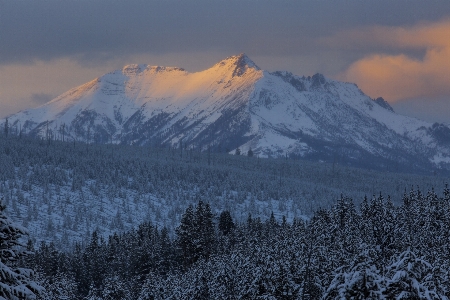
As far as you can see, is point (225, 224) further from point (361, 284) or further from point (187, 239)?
point (361, 284)

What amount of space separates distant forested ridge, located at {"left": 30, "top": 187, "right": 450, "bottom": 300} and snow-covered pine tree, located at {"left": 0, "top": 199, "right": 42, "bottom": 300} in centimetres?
299

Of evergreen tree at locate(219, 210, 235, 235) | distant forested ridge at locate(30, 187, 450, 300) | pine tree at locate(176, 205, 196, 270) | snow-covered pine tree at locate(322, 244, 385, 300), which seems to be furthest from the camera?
evergreen tree at locate(219, 210, 235, 235)

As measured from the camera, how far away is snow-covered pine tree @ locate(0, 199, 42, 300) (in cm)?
2161

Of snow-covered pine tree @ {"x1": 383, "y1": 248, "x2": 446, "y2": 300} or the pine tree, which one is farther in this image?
the pine tree

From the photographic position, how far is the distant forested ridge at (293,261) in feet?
85.3

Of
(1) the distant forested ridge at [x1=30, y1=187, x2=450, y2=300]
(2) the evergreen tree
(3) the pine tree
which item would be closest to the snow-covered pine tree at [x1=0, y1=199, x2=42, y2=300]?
(1) the distant forested ridge at [x1=30, y1=187, x2=450, y2=300]

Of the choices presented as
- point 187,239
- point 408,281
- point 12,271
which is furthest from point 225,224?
point 12,271

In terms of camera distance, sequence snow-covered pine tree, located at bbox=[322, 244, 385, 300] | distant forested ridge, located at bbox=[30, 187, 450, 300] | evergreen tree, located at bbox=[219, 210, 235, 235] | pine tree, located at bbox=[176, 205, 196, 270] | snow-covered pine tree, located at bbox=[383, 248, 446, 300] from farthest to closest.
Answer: evergreen tree, located at bbox=[219, 210, 235, 235]
pine tree, located at bbox=[176, 205, 196, 270]
distant forested ridge, located at bbox=[30, 187, 450, 300]
snow-covered pine tree, located at bbox=[322, 244, 385, 300]
snow-covered pine tree, located at bbox=[383, 248, 446, 300]

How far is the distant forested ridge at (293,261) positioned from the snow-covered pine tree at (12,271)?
2.99m

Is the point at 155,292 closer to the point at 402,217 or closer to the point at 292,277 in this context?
the point at 292,277

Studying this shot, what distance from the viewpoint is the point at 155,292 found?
242 feet

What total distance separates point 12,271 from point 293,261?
34.4 metres

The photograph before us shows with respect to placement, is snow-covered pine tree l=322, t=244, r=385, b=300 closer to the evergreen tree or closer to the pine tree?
the pine tree

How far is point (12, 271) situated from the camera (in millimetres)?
21938
